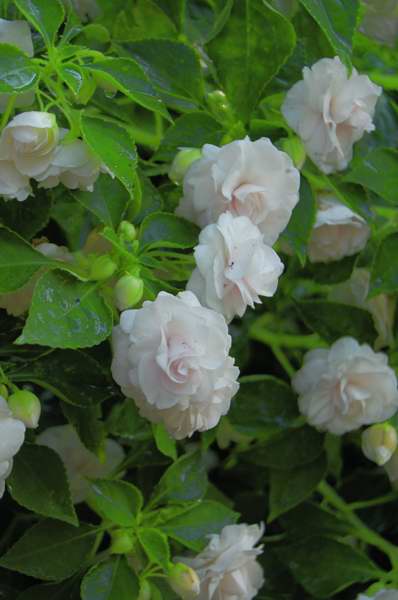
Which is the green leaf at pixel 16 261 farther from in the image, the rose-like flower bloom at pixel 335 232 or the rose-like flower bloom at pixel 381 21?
the rose-like flower bloom at pixel 381 21

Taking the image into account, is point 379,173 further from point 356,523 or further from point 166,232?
point 356,523

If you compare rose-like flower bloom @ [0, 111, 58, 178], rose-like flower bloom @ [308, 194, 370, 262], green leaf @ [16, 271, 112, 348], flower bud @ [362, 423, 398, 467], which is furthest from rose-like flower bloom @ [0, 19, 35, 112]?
flower bud @ [362, 423, 398, 467]

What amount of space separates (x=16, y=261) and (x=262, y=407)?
1.19 ft

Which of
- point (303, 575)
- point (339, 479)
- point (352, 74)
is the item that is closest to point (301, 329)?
point (339, 479)

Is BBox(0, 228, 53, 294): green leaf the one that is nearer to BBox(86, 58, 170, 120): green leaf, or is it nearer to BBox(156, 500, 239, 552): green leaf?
BBox(86, 58, 170, 120): green leaf

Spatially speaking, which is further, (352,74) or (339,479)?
(339,479)

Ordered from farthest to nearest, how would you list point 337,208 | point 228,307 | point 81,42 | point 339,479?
point 339,479
point 337,208
point 81,42
point 228,307

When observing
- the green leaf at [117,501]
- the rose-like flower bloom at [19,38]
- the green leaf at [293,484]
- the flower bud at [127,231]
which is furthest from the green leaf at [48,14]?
the green leaf at [293,484]

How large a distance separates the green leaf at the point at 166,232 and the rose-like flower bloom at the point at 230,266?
0.03 meters

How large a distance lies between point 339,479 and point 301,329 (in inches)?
7.1

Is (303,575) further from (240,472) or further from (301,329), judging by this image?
(301,329)

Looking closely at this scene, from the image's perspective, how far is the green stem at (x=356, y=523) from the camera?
1.10m

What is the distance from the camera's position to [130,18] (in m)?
0.97

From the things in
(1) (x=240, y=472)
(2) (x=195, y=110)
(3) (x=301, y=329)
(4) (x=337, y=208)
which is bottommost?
(1) (x=240, y=472)
